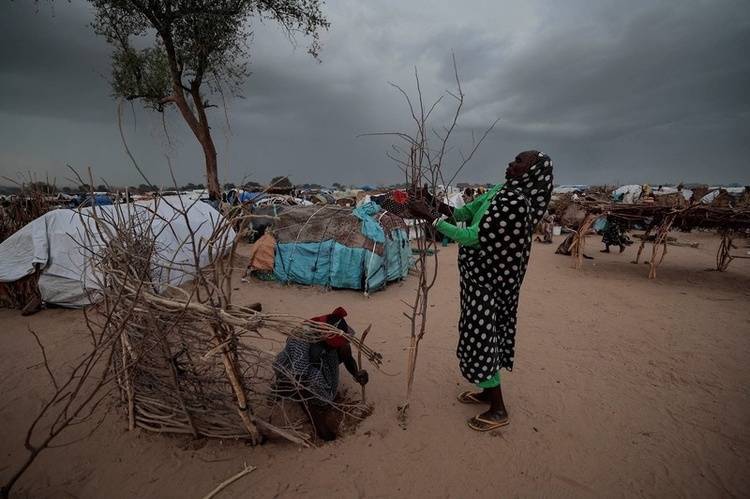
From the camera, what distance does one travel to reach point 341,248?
615 centimetres

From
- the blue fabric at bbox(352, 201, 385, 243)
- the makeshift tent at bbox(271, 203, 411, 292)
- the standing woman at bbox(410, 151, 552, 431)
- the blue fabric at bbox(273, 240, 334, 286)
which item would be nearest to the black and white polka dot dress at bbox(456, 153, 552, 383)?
the standing woman at bbox(410, 151, 552, 431)

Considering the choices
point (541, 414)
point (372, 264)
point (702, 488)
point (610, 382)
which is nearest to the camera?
point (702, 488)

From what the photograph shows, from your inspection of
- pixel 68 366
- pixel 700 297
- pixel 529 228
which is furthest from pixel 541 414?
pixel 700 297

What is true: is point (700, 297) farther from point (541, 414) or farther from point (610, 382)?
point (541, 414)

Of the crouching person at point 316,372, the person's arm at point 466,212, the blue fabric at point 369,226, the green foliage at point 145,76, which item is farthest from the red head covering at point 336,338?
the green foliage at point 145,76

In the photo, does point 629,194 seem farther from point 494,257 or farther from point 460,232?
point 460,232

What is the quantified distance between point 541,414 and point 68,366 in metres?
4.62

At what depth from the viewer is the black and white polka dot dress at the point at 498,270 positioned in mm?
2043

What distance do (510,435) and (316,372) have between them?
1493mm

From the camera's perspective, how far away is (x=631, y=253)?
960cm

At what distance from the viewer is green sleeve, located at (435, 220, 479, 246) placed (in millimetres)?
2059

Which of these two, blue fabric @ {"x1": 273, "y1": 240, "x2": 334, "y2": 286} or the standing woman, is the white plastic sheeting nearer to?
blue fabric @ {"x1": 273, "y1": 240, "x2": 334, "y2": 286}

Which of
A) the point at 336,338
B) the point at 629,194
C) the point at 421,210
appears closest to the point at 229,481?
the point at 336,338

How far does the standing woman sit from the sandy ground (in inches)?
16.2
